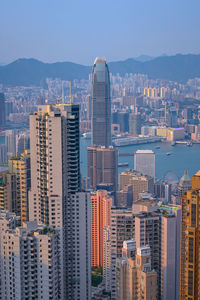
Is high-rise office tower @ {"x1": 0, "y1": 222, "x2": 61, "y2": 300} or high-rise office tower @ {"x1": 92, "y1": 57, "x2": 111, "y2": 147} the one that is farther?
high-rise office tower @ {"x1": 92, "y1": 57, "x2": 111, "y2": 147}

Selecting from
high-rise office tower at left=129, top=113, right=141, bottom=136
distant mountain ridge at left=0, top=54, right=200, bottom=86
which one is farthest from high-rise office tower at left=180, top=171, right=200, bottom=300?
high-rise office tower at left=129, top=113, right=141, bottom=136

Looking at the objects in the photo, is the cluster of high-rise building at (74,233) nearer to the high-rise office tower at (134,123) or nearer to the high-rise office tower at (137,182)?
the high-rise office tower at (137,182)

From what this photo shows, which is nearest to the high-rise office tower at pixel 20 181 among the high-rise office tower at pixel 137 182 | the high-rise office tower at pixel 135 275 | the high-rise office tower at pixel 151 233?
the high-rise office tower at pixel 151 233

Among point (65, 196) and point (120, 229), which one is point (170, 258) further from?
point (65, 196)

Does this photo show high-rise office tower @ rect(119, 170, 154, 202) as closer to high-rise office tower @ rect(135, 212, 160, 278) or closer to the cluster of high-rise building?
the cluster of high-rise building

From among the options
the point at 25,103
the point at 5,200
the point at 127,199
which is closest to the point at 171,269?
the point at 5,200

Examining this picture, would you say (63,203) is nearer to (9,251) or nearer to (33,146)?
(33,146)
